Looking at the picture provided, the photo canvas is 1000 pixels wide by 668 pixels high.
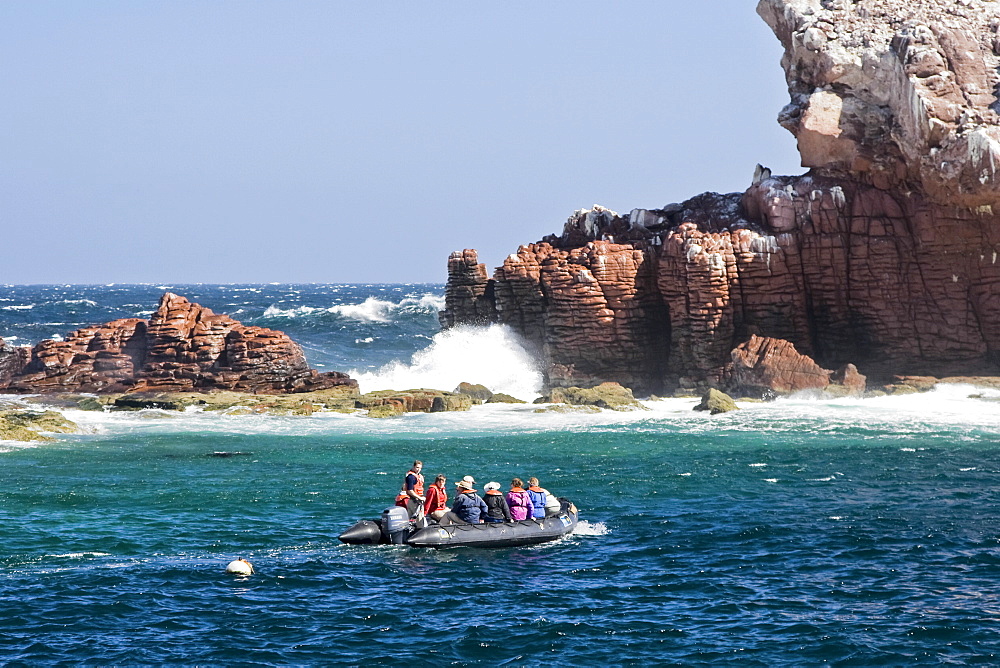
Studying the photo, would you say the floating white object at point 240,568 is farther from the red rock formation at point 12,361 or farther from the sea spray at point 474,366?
the red rock formation at point 12,361

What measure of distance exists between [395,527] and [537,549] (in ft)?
10.9

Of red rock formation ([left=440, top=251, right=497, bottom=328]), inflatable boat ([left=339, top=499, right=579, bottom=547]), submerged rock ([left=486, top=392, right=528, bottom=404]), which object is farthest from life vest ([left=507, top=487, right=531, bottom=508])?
red rock formation ([left=440, top=251, right=497, bottom=328])

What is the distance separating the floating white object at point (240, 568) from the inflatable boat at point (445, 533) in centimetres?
307

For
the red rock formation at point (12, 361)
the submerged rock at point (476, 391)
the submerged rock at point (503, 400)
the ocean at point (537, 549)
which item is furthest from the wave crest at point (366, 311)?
the ocean at point (537, 549)

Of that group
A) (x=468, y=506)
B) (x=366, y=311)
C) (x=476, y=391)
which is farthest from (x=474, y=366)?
(x=366, y=311)

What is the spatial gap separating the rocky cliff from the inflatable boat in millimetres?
28895

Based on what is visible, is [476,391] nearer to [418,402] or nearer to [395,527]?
[418,402]

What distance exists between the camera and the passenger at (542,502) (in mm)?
27328

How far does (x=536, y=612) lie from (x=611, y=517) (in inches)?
338

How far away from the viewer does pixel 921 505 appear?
1182 inches

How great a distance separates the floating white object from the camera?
23.5 meters

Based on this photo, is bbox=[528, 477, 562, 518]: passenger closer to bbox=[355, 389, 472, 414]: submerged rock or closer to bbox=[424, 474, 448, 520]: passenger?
bbox=[424, 474, 448, 520]: passenger

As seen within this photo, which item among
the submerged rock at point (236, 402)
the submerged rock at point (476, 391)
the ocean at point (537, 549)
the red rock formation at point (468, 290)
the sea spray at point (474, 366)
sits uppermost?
the red rock formation at point (468, 290)

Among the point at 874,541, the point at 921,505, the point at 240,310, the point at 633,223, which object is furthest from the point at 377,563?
the point at 240,310
